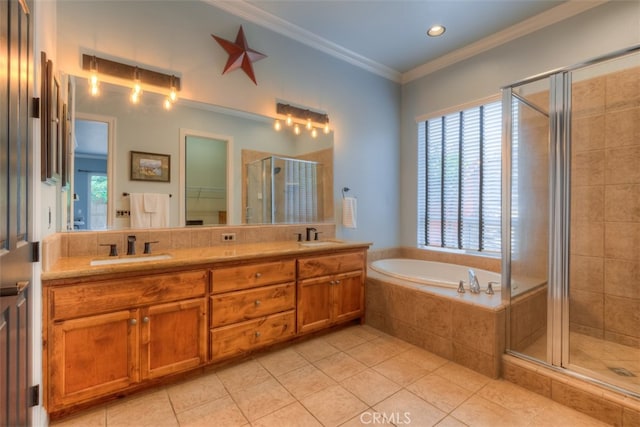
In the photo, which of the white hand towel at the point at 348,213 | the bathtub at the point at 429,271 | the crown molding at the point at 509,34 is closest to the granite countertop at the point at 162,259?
the white hand towel at the point at 348,213

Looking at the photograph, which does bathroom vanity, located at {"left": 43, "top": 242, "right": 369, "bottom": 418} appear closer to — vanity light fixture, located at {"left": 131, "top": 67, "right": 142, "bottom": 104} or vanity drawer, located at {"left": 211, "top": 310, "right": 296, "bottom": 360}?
vanity drawer, located at {"left": 211, "top": 310, "right": 296, "bottom": 360}

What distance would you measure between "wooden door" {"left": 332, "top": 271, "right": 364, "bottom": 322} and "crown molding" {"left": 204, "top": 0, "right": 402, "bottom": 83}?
2.47m

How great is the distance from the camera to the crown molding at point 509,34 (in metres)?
2.53

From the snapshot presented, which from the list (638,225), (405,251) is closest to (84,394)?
(405,251)

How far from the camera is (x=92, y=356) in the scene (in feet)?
5.18

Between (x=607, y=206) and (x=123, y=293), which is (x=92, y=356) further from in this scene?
(x=607, y=206)

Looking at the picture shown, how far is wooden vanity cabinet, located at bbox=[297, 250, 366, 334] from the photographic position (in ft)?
7.91

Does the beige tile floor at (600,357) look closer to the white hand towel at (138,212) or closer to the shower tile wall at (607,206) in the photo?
the shower tile wall at (607,206)

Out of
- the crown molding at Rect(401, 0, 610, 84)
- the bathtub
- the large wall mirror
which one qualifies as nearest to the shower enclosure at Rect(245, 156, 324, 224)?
the large wall mirror

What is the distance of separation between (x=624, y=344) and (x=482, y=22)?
3.07 metres

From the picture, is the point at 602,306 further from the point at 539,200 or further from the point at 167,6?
the point at 167,6

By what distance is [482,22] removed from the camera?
2818mm

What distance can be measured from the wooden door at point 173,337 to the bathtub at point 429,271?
1.81 metres

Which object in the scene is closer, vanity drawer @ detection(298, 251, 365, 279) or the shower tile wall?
the shower tile wall
